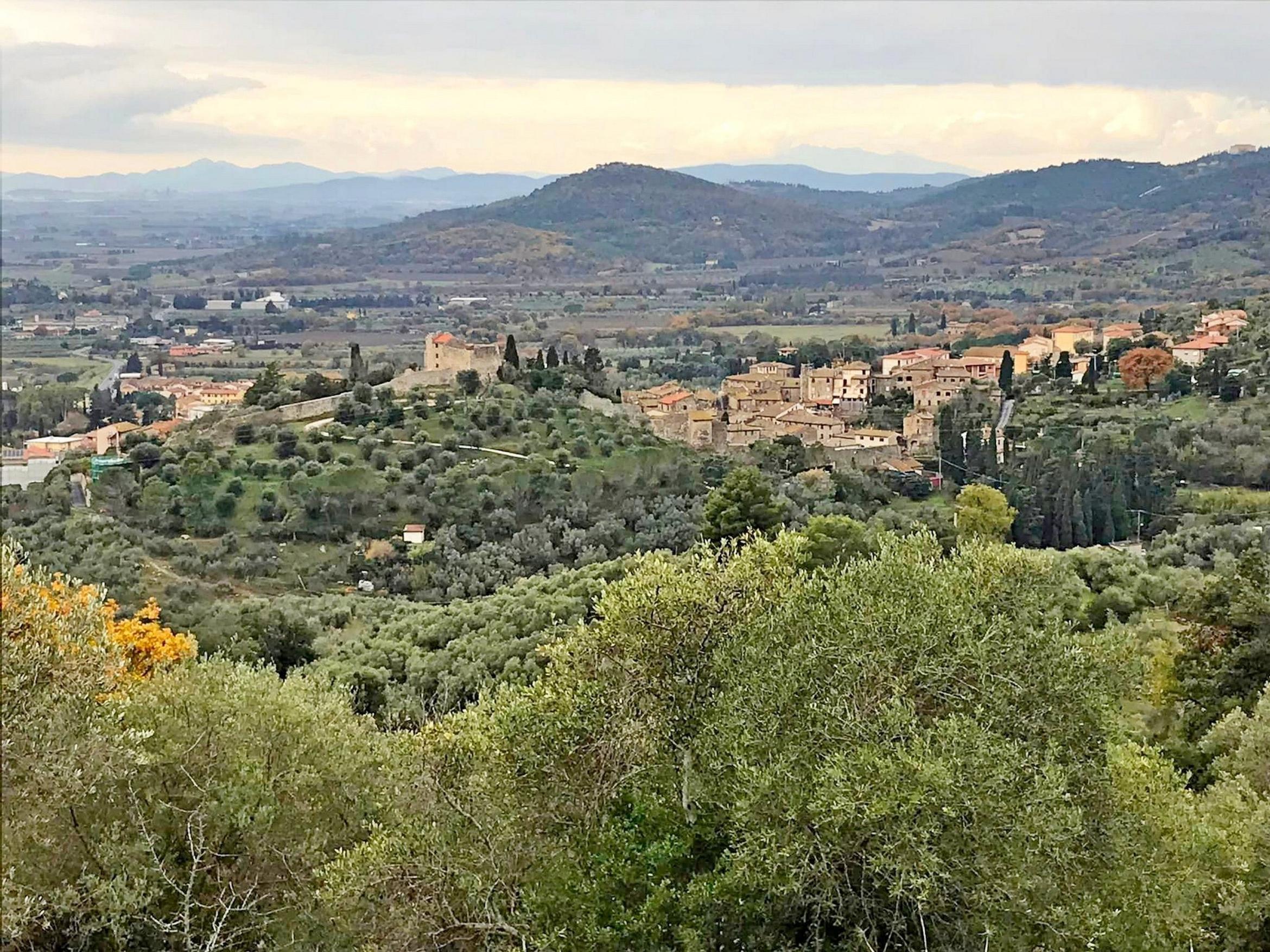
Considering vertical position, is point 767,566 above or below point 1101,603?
above

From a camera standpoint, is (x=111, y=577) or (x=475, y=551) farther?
(x=475, y=551)

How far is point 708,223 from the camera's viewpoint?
6698 inches

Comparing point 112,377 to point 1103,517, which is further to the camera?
point 112,377

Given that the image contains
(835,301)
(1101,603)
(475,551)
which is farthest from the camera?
(835,301)

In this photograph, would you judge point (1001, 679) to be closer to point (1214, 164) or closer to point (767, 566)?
point (767, 566)

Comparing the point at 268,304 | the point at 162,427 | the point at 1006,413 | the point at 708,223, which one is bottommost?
the point at 268,304

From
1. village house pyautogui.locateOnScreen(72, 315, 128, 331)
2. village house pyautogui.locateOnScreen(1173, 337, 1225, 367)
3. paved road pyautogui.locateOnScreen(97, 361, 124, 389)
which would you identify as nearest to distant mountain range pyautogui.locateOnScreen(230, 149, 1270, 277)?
village house pyautogui.locateOnScreen(72, 315, 128, 331)

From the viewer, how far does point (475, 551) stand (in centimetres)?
3228

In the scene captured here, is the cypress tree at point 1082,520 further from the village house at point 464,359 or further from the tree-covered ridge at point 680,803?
the tree-covered ridge at point 680,803

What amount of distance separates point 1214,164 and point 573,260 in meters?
67.9

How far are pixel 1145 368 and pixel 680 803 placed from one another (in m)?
41.7

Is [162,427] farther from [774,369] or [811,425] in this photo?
[774,369]

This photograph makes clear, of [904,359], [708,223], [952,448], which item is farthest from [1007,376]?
[708,223]

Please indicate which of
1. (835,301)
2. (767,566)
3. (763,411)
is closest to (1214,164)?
(835,301)
